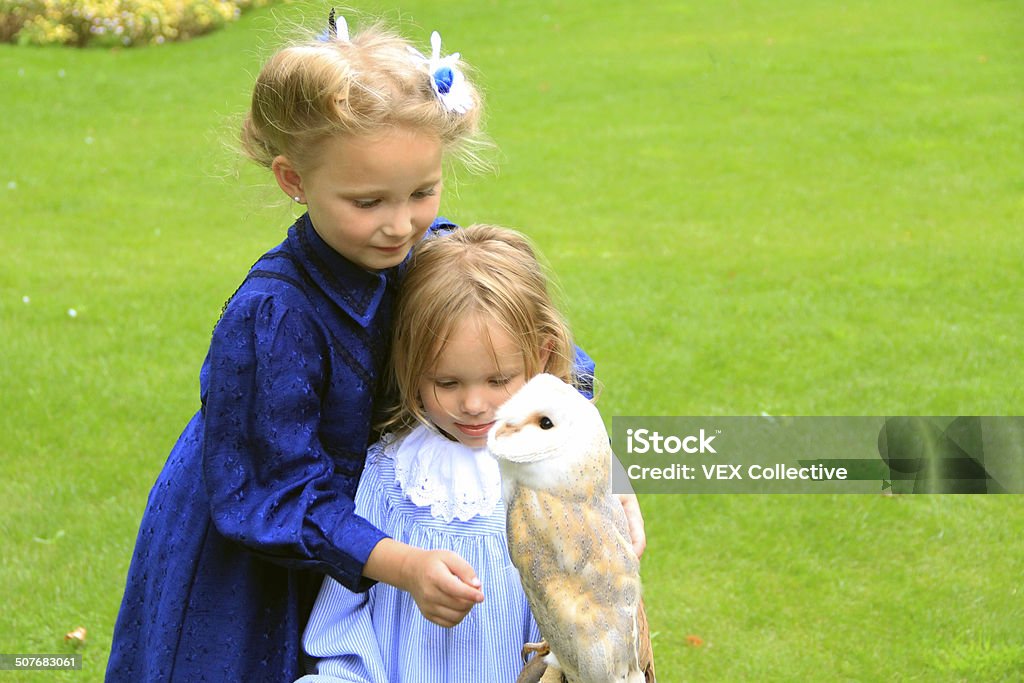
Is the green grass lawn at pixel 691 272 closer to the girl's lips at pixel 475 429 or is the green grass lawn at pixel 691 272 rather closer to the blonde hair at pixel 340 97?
the blonde hair at pixel 340 97

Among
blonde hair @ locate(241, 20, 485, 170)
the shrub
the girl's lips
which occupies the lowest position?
the girl's lips

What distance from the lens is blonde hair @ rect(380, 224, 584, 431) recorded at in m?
2.26

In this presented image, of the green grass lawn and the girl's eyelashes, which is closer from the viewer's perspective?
the girl's eyelashes

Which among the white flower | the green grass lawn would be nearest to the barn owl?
the white flower

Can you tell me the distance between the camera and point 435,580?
6.31ft

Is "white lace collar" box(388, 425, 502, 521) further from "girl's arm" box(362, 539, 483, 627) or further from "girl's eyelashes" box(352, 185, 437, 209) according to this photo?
"girl's eyelashes" box(352, 185, 437, 209)

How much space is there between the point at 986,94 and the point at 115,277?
773 cm

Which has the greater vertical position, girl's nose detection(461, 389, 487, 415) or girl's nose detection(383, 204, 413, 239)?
girl's nose detection(383, 204, 413, 239)

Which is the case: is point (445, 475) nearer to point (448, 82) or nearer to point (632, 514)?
point (632, 514)

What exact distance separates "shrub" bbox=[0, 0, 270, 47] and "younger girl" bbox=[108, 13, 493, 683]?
12.3m

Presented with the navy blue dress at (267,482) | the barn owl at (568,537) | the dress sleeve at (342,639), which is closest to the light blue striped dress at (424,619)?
the dress sleeve at (342,639)

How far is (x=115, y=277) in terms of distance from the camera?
7059 millimetres

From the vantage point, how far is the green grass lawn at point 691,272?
421cm

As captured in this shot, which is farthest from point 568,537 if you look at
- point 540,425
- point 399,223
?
point 399,223
